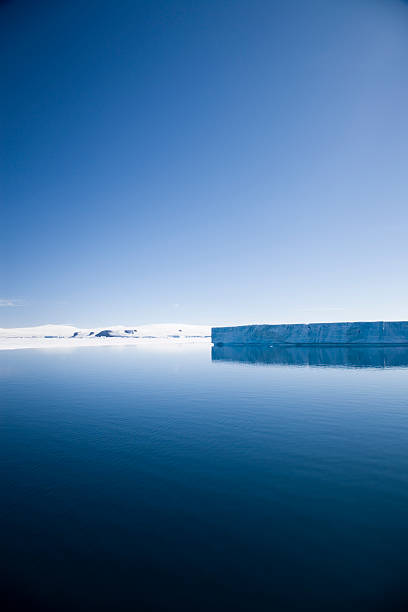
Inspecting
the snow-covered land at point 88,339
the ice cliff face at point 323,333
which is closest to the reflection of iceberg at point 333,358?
the ice cliff face at point 323,333

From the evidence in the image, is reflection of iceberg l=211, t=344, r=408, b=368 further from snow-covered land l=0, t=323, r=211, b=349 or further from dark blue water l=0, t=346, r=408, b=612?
snow-covered land l=0, t=323, r=211, b=349

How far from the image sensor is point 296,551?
4.32m

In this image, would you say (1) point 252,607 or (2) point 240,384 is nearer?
(1) point 252,607

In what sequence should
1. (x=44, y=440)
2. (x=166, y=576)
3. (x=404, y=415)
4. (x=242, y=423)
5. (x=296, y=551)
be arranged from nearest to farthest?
(x=166, y=576) → (x=296, y=551) → (x=44, y=440) → (x=242, y=423) → (x=404, y=415)

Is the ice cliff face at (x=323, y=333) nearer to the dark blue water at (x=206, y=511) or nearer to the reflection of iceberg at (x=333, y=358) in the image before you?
the reflection of iceberg at (x=333, y=358)

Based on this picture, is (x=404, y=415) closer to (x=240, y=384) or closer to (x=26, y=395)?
(x=240, y=384)

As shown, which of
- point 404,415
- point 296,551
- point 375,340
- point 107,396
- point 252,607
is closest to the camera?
point 252,607

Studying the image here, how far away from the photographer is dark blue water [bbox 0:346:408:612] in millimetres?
3727

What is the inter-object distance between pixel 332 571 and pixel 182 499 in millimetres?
2681

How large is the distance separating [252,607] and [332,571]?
3.96 ft

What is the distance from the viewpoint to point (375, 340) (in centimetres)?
5034

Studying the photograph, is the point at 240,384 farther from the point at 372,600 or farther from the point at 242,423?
the point at 372,600

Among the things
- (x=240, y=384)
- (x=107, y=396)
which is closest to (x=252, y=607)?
(x=107, y=396)

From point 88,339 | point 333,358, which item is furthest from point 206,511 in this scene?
point 88,339
